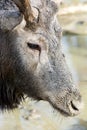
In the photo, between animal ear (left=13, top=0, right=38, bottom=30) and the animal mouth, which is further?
the animal mouth

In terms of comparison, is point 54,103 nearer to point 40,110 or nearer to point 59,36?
point 59,36

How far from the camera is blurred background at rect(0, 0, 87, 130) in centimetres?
654

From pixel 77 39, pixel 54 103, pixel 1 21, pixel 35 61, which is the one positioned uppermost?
pixel 1 21

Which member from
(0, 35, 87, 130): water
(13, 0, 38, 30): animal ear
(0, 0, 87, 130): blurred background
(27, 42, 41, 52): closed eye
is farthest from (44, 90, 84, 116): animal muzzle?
(0, 35, 87, 130): water

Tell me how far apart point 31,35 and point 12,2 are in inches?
20.4

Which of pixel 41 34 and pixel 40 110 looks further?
pixel 40 110

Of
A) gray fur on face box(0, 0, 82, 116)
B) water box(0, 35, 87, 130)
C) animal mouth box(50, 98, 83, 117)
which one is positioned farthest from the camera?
water box(0, 35, 87, 130)

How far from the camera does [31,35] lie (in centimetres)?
488

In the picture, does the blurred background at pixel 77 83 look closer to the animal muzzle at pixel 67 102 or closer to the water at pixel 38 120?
the water at pixel 38 120

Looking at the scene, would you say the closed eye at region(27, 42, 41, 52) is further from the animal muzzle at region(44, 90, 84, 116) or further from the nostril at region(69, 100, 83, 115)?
the nostril at region(69, 100, 83, 115)

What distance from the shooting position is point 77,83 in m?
7.84

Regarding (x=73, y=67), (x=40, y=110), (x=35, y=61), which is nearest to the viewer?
(x=35, y=61)

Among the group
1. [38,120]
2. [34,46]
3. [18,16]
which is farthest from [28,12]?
[38,120]

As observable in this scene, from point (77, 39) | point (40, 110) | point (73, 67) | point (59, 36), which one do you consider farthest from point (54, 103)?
point (77, 39)
